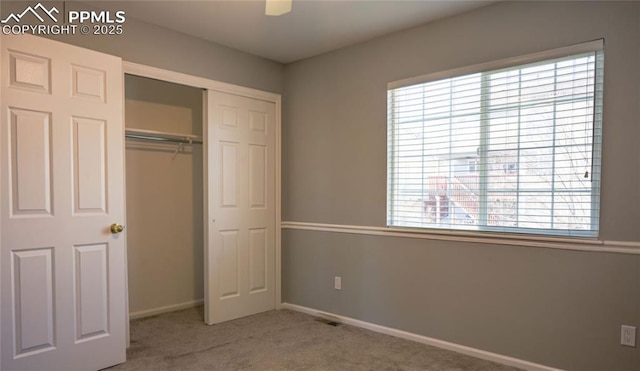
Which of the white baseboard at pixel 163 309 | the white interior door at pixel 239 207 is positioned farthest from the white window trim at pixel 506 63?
the white baseboard at pixel 163 309

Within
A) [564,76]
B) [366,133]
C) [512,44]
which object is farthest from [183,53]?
[564,76]

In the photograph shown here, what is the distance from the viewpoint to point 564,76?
249cm

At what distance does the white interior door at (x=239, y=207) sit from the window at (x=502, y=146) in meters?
1.34

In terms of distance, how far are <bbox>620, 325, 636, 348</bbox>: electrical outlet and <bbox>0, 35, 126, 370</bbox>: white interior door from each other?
3.19 m

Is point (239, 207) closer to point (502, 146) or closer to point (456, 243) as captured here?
point (456, 243)

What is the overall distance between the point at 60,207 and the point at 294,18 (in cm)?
210

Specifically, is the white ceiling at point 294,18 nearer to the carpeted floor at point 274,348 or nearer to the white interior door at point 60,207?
the white interior door at point 60,207

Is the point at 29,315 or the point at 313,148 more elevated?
the point at 313,148

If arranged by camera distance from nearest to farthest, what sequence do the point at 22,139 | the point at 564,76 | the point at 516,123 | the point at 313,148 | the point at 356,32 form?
the point at 22,139 → the point at 564,76 → the point at 516,123 → the point at 356,32 → the point at 313,148

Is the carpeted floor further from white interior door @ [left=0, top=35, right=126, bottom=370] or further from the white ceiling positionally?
the white ceiling

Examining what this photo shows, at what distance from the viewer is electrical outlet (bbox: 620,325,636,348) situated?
224 centimetres

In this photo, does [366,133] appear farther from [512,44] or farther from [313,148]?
[512,44]

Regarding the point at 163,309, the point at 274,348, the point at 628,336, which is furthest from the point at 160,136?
the point at 628,336

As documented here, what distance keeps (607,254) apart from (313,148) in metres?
2.48
